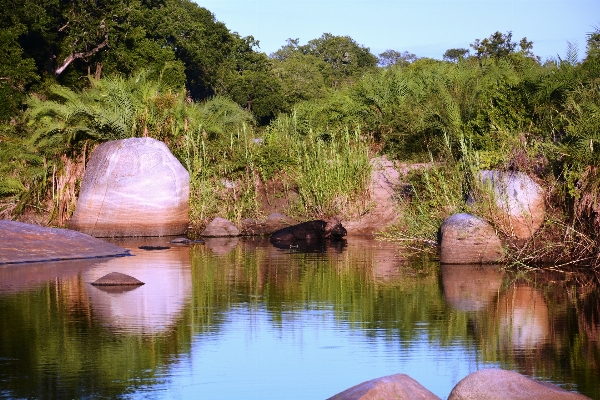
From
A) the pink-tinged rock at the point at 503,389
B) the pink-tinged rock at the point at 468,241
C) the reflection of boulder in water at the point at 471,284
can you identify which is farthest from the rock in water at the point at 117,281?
the pink-tinged rock at the point at 503,389

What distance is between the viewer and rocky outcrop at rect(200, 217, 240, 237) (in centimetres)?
2002

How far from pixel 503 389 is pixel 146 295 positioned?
570 centimetres

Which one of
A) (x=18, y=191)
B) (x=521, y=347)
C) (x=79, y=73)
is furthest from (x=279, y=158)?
(x=79, y=73)

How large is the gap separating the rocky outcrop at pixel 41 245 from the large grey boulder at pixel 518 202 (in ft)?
19.7

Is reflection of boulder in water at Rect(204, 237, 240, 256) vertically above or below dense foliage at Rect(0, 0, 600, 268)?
below

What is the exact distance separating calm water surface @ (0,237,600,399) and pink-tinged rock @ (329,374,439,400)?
63 cm

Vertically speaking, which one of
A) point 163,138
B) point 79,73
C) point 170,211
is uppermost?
point 79,73

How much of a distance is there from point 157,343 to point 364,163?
13048 millimetres

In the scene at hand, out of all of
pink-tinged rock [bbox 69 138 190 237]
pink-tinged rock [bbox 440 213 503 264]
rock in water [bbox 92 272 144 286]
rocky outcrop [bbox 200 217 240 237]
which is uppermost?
pink-tinged rock [bbox 69 138 190 237]

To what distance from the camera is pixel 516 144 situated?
14.6 meters

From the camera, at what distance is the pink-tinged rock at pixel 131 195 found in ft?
64.6

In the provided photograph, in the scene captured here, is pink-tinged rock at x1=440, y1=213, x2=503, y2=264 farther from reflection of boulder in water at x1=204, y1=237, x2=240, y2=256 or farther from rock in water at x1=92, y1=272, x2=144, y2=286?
rock in water at x1=92, y1=272, x2=144, y2=286

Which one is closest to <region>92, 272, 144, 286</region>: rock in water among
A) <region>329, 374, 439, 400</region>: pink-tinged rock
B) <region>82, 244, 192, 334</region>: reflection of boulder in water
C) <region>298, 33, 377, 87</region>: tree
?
<region>82, 244, 192, 334</region>: reflection of boulder in water

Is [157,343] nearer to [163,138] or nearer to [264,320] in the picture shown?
[264,320]
